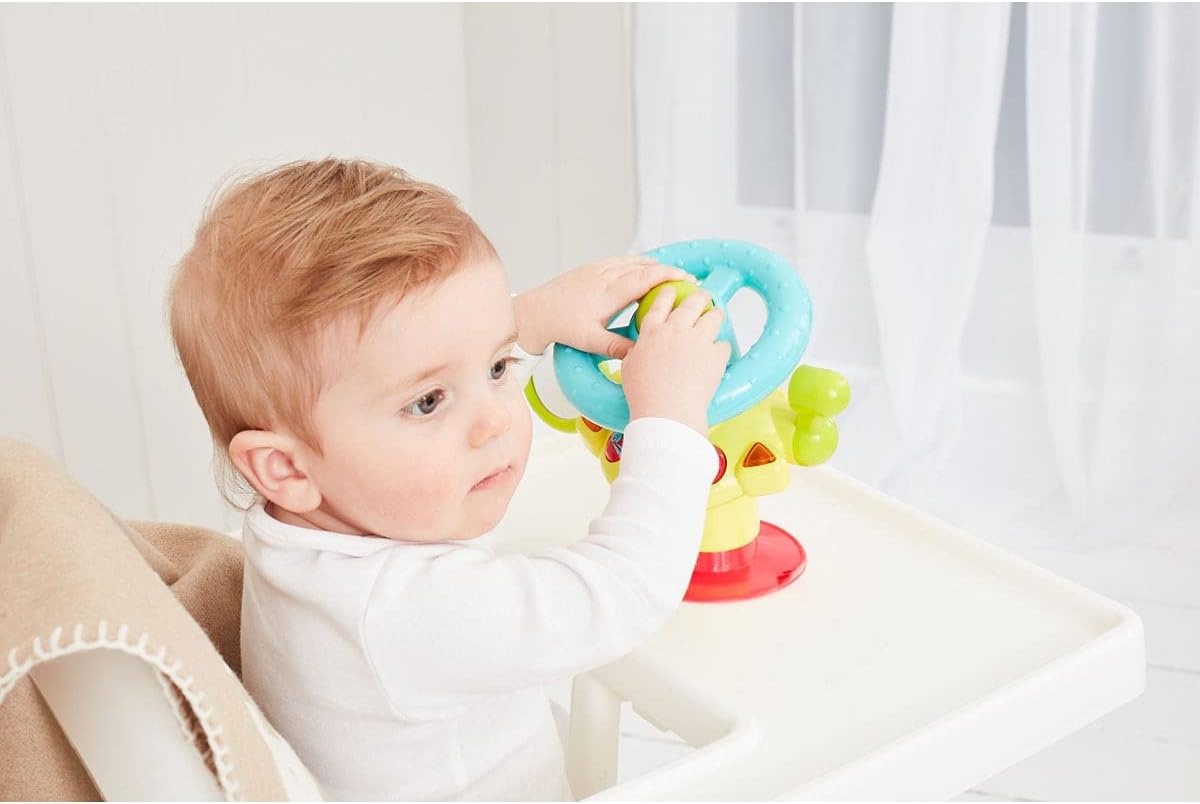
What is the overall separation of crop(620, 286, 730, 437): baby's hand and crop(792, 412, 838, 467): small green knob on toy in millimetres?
88

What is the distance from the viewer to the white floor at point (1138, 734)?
1.41 metres

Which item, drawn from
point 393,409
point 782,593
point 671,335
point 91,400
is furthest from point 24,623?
point 91,400

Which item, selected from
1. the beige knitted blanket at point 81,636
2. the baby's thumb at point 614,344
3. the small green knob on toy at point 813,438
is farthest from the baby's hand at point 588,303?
the beige knitted blanket at point 81,636

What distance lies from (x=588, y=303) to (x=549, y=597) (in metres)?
0.24

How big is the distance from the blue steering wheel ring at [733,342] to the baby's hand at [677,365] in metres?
0.01

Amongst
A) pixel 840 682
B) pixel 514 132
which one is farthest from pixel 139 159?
pixel 840 682

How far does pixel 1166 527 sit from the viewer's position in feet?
6.17

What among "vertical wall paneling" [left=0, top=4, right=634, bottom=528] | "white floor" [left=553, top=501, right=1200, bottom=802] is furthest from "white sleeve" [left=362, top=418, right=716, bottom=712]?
"vertical wall paneling" [left=0, top=4, right=634, bottom=528]

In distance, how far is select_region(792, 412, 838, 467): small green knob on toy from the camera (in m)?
0.83

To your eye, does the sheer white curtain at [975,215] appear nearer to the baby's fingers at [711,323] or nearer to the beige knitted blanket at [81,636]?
the baby's fingers at [711,323]

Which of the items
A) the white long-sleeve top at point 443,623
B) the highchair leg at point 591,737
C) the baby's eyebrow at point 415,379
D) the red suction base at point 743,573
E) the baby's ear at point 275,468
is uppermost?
the baby's eyebrow at point 415,379

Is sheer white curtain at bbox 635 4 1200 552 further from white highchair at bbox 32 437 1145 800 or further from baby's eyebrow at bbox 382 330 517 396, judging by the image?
baby's eyebrow at bbox 382 330 517 396

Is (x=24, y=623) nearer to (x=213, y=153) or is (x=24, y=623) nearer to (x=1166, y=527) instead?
(x=213, y=153)

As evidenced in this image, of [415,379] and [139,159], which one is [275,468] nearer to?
[415,379]
